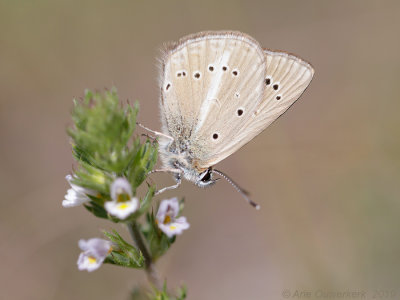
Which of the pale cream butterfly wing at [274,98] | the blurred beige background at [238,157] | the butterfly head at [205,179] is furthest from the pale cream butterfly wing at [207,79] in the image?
the blurred beige background at [238,157]

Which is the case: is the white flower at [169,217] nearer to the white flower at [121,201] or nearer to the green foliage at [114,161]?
the green foliage at [114,161]

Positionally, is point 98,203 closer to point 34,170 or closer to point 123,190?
point 123,190

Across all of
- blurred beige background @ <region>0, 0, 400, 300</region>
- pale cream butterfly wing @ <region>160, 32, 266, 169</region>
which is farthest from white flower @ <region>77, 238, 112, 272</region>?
blurred beige background @ <region>0, 0, 400, 300</region>

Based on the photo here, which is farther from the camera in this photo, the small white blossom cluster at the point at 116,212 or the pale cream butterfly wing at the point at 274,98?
the pale cream butterfly wing at the point at 274,98

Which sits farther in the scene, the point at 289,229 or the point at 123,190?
the point at 289,229

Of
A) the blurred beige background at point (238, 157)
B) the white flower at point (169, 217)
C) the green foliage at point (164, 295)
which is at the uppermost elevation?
the white flower at point (169, 217)

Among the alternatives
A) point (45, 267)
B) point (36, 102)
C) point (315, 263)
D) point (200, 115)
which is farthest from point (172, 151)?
point (36, 102)

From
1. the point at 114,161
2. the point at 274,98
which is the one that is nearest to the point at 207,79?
the point at 274,98
